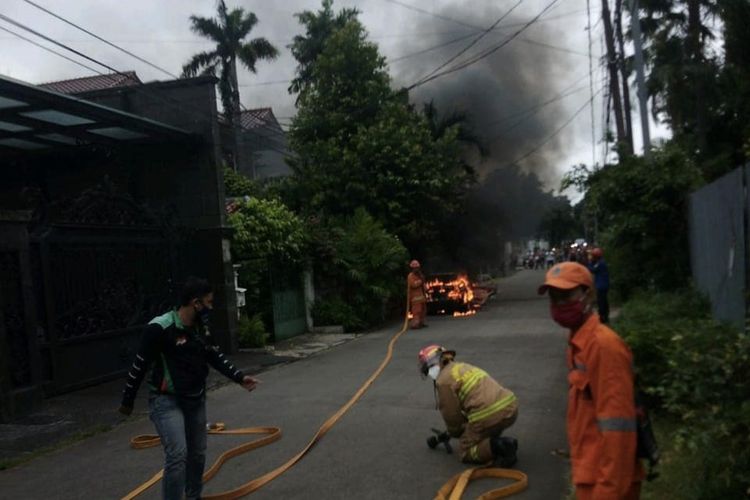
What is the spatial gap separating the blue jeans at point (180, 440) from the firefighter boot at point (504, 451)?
2.29m

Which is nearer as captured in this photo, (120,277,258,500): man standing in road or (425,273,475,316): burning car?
(120,277,258,500): man standing in road

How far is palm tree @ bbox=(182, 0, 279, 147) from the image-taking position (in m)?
37.3

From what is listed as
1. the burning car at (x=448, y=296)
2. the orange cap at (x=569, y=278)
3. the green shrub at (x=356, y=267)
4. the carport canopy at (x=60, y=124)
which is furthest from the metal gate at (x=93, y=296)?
the burning car at (x=448, y=296)

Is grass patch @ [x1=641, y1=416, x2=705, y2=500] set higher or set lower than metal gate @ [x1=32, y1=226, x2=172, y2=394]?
lower

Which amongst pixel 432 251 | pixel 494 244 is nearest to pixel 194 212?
pixel 432 251

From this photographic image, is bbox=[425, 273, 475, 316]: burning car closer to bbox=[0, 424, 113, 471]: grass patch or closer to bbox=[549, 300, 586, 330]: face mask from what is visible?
bbox=[0, 424, 113, 471]: grass patch

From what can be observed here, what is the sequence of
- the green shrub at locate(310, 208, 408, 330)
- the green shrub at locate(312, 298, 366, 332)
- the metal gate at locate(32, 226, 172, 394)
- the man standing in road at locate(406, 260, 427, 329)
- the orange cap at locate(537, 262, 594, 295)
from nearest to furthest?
the orange cap at locate(537, 262, 594, 295), the metal gate at locate(32, 226, 172, 394), the man standing in road at locate(406, 260, 427, 329), the green shrub at locate(312, 298, 366, 332), the green shrub at locate(310, 208, 408, 330)

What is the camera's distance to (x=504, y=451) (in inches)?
230

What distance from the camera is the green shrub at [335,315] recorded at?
1888 cm

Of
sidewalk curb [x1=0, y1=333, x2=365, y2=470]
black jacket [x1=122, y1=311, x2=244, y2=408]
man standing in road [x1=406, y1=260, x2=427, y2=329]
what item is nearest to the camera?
black jacket [x1=122, y1=311, x2=244, y2=408]

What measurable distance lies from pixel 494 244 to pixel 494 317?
1091cm

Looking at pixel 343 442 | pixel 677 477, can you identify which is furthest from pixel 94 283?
pixel 677 477

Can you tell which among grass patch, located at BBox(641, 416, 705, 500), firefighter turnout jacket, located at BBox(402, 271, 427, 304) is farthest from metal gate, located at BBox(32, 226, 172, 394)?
grass patch, located at BBox(641, 416, 705, 500)

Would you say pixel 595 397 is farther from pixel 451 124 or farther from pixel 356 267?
pixel 451 124
